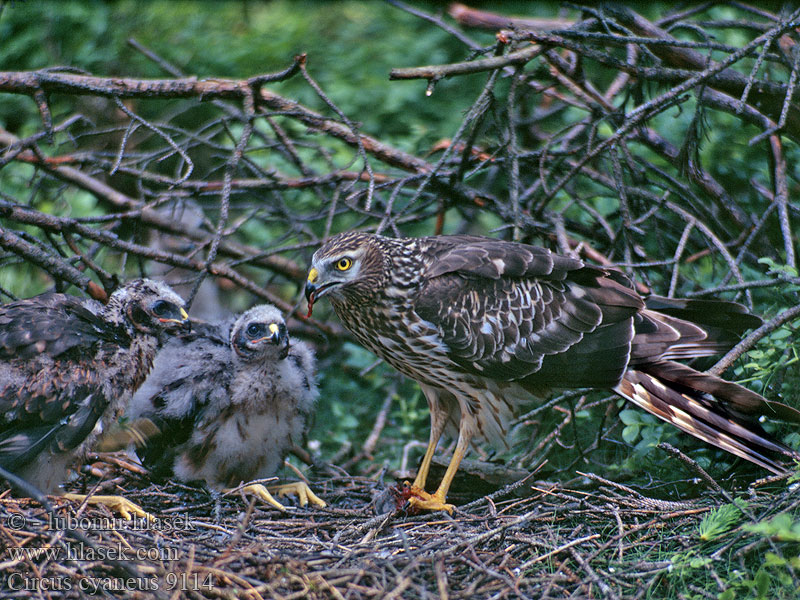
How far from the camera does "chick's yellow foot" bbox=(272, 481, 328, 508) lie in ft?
13.9

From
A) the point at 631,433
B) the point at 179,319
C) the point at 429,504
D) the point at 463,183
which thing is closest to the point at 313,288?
the point at 179,319

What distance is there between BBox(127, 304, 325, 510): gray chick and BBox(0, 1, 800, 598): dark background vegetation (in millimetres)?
488

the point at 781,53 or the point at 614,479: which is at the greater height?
the point at 781,53

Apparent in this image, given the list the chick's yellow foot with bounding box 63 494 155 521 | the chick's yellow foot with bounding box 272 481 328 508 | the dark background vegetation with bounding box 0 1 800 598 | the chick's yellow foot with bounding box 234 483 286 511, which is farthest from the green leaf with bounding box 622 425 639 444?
the chick's yellow foot with bounding box 63 494 155 521

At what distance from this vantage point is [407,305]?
154 inches

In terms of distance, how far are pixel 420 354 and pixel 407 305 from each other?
0.27m

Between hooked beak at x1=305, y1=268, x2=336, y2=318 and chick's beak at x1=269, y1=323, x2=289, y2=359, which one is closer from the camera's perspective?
hooked beak at x1=305, y1=268, x2=336, y2=318

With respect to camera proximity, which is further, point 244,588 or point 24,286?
point 24,286

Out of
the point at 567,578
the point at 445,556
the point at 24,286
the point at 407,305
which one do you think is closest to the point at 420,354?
the point at 407,305

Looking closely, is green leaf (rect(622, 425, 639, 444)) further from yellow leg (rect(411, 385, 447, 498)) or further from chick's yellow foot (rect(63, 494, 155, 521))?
chick's yellow foot (rect(63, 494, 155, 521))

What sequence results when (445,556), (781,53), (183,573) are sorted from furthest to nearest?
1. (781,53)
2. (445,556)
3. (183,573)

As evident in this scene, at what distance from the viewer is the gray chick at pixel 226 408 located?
4.18 meters

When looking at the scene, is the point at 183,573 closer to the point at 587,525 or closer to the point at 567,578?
the point at 567,578

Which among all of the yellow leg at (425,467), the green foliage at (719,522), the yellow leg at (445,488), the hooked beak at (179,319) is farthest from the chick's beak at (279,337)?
the green foliage at (719,522)
